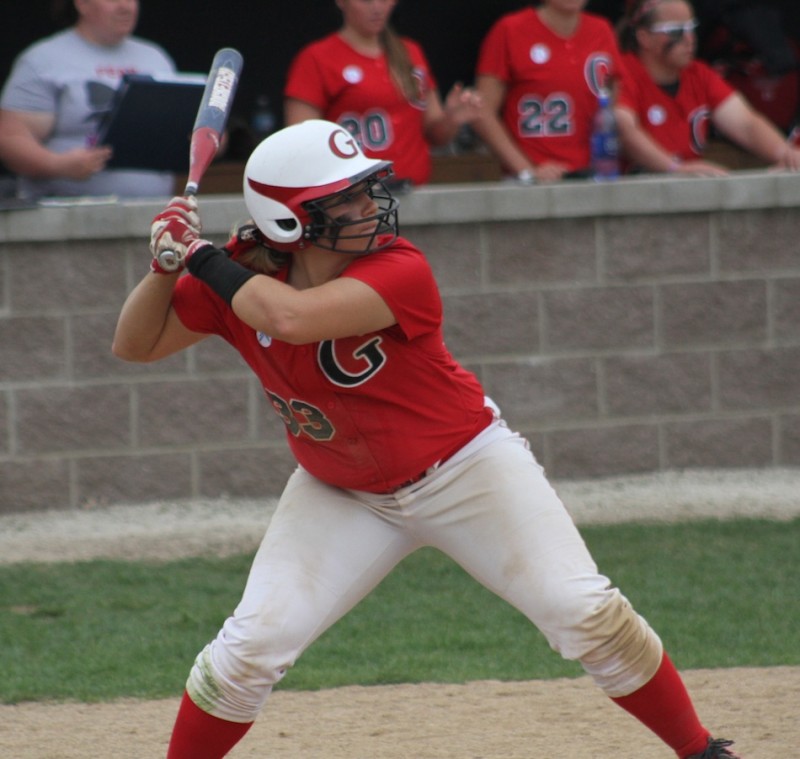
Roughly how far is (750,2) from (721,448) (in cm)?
319

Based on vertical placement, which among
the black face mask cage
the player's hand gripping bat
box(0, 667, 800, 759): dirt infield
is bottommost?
box(0, 667, 800, 759): dirt infield

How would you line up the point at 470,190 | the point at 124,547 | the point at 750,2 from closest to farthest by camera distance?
the point at 124,547 < the point at 470,190 < the point at 750,2

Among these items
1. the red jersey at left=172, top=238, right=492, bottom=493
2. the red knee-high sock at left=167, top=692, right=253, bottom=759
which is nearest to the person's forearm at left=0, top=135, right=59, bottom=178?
the red jersey at left=172, top=238, right=492, bottom=493

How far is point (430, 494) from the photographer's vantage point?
3.30 m

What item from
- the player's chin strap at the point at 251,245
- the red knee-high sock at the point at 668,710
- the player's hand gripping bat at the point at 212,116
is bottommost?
the red knee-high sock at the point at 668,710

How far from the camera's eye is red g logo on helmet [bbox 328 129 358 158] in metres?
3.16

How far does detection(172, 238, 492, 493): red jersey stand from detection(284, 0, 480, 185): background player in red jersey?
301 centimetres

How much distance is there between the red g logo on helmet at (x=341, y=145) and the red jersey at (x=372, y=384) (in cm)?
23

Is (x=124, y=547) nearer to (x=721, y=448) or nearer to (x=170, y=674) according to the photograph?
(x=170, y=674)

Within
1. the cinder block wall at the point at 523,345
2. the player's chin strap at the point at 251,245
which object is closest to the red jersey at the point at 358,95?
the cinder block wall at the point at 523,345

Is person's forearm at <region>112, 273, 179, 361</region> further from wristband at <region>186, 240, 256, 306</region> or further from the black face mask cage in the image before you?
the black face mask cage

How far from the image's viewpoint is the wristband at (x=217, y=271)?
3109 mm

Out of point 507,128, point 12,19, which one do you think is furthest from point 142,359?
point 12,19

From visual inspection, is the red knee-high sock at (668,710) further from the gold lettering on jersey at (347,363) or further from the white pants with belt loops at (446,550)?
the gold lettering on jersey at (347,363)
